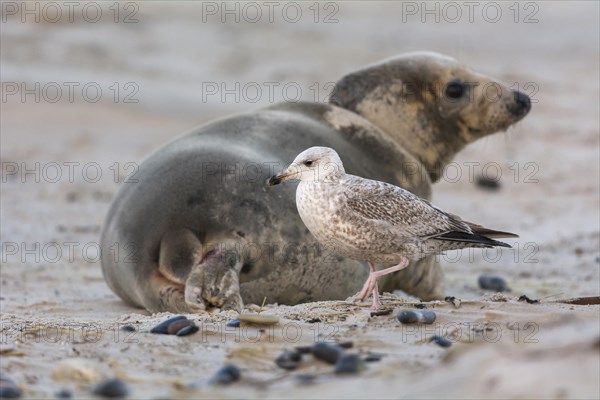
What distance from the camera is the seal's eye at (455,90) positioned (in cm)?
696

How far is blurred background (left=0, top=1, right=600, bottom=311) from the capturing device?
7.48 meters

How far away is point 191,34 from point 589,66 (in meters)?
5.66

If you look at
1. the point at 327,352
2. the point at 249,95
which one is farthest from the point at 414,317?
the point at 249,95

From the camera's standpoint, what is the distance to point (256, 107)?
39.3 ft

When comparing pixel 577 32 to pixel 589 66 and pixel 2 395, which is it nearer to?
pixel 589 66

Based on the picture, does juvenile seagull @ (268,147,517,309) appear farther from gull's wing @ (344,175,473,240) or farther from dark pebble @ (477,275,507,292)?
dark pebble @ (477,275,507,292)

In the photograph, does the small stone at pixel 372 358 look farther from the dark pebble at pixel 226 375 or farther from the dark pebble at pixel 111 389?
the dark pebble at pixel 111 389

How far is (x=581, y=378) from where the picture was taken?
105 inches

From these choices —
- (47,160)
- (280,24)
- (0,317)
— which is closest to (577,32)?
(280,24)

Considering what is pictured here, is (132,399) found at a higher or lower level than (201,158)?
lower

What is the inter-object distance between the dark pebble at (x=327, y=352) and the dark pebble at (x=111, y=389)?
0.60 meters

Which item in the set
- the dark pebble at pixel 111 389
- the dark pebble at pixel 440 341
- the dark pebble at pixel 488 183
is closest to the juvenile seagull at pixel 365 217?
the dark pebble at pixel 440 341

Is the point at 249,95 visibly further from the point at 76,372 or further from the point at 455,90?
the point at 76,372

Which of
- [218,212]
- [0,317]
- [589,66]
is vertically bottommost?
[0,317]
